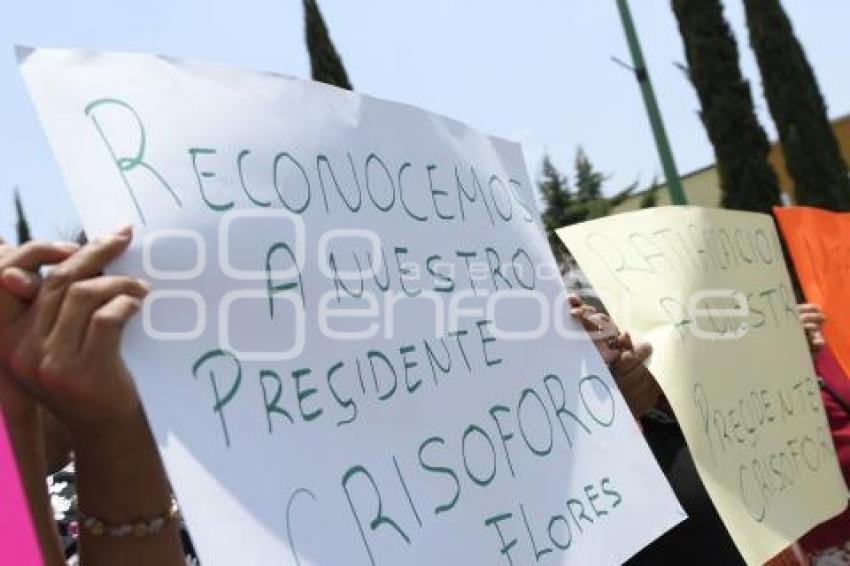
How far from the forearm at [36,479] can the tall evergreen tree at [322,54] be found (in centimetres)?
1483

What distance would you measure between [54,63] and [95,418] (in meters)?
0.30

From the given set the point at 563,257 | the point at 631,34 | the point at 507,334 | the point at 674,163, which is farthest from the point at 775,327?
the point at 631,34

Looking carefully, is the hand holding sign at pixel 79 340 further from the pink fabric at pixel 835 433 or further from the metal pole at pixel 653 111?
the metal pole at pixel 653 111

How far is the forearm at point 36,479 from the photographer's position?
0.91 metres

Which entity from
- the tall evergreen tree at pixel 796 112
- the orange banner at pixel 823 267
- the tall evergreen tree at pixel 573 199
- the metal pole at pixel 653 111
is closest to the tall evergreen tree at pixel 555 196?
the tall evergreen tree at pixel 573 199

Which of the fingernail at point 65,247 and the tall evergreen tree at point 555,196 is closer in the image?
the fingernail at point 65,247

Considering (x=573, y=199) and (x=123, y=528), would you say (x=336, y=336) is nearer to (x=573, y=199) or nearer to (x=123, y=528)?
(x=123, y=528)

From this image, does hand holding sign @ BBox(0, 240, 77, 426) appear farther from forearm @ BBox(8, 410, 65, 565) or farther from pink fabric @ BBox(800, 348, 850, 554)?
pink fabric @ BBox(800, 348, 850, 554)

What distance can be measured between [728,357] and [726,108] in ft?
47.3

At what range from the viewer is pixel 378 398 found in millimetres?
1084

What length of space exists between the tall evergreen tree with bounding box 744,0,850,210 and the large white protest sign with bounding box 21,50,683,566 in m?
15.2

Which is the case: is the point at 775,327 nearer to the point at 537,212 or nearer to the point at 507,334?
the point at 537,212

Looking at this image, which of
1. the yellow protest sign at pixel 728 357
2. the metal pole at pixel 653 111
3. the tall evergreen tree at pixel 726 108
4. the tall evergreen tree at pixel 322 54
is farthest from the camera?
the tall evergreen tree at pixel 322 54

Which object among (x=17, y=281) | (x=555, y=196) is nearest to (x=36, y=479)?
(x=17, y=281)
